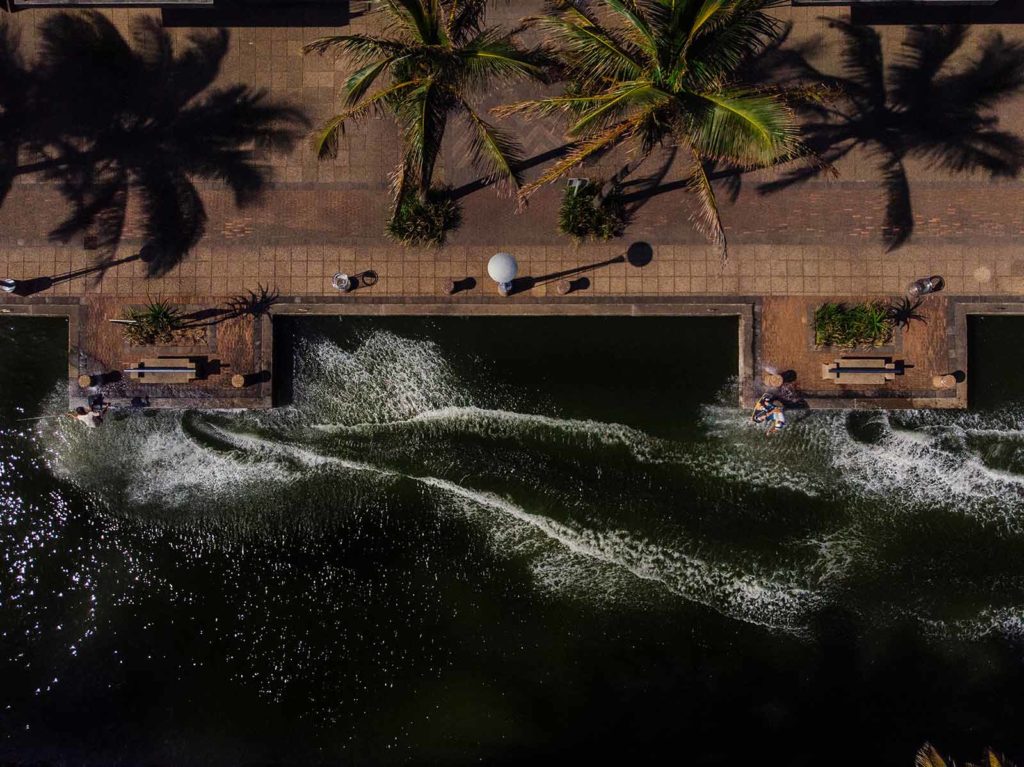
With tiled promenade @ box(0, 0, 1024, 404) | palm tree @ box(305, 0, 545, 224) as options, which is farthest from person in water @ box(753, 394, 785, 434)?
palm tree @ box(305, 0, 545, 224)

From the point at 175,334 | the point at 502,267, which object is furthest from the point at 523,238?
the point at 175,334

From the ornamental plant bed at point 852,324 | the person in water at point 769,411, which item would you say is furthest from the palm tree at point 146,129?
the ornamental plant bed at point 852,324

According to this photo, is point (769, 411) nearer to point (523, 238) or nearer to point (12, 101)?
point (523, 238)

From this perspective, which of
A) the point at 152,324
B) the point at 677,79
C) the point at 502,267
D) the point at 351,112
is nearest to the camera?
Result: the point at 677,79

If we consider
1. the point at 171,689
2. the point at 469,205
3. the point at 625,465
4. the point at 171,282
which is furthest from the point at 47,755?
the point at 469,205

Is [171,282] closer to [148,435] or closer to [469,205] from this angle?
[148,435]

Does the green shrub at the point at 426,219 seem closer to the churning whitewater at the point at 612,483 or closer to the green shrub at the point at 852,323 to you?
the churning whitewater at the point at 612,483

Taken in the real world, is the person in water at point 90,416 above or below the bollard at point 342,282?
below
